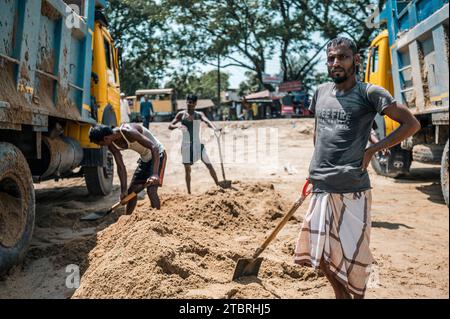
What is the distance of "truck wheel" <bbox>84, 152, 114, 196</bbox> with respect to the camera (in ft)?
22.0

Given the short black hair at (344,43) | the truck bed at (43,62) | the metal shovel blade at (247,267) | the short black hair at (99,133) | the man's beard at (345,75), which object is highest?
the truck bed at (43,62)

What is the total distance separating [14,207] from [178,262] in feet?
4.88

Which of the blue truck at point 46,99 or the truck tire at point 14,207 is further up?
the blue truck at point 46,99

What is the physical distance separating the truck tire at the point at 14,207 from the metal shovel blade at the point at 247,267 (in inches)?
67.1

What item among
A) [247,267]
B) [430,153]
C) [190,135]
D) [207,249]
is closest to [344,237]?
[247,267]

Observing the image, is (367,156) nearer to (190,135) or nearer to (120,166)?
(120,166)

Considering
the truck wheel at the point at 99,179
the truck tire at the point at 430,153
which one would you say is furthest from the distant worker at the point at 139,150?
the truck tire at the point at 430,153

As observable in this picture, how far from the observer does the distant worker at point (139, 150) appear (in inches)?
165

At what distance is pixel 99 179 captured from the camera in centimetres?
677

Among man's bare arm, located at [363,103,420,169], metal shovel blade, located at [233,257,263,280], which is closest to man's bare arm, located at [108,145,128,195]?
metal shovel blade, located at [233,257,263,280]

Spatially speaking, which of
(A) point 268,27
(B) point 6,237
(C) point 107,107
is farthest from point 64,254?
(A) point 268,27

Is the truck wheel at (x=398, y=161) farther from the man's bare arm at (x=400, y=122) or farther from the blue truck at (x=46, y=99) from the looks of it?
the man's bare arm at (x=400, y=122)

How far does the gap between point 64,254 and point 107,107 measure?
346 cm

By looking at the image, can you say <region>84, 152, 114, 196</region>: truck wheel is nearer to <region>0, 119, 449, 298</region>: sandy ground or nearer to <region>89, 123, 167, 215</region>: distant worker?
<region>0, 119, 449, 298</region>: sandy ground
